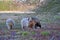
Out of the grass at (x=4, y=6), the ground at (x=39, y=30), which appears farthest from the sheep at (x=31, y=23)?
the grass at (x=4, y=6)

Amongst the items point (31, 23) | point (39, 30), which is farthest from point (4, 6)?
point (39, 30)

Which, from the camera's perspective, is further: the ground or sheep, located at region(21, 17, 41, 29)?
sheep, located at region(21, 17, 41, 29)

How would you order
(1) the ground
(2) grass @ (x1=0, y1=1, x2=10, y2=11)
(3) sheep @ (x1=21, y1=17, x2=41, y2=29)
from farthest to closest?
(2) grass @ (x1=0, y1=1, x2=10, y2=11) → (3) sheep @ (x1=21, y1=17, x2=41, y2=29) → (1) the ground

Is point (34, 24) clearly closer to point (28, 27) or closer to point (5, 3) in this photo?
point (28, 27)

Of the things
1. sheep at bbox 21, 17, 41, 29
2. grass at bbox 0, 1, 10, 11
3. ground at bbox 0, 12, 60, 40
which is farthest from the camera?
grass at bbox 0, 1, 10, 11

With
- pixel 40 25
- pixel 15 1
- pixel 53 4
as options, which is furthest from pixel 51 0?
pixel 15 1

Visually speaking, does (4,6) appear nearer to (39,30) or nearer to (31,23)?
(31,23)

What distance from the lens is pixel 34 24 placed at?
827cm

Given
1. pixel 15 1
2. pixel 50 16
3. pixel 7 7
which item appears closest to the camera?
pixel 50 16

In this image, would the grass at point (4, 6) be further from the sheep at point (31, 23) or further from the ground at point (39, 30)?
the sheep at point (31, 23)

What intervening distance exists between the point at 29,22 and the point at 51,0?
1107mm

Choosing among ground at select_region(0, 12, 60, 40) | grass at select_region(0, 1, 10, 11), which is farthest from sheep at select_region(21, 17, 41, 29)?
grass at select_region(0, 1, 10, 11)

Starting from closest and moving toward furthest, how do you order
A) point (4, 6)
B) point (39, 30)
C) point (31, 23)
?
point (39, 30)
point (31, 23)
point (4, 6)

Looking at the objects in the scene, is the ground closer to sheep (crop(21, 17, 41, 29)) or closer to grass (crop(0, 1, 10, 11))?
sheep (crop(21, 17, 41, 29))
